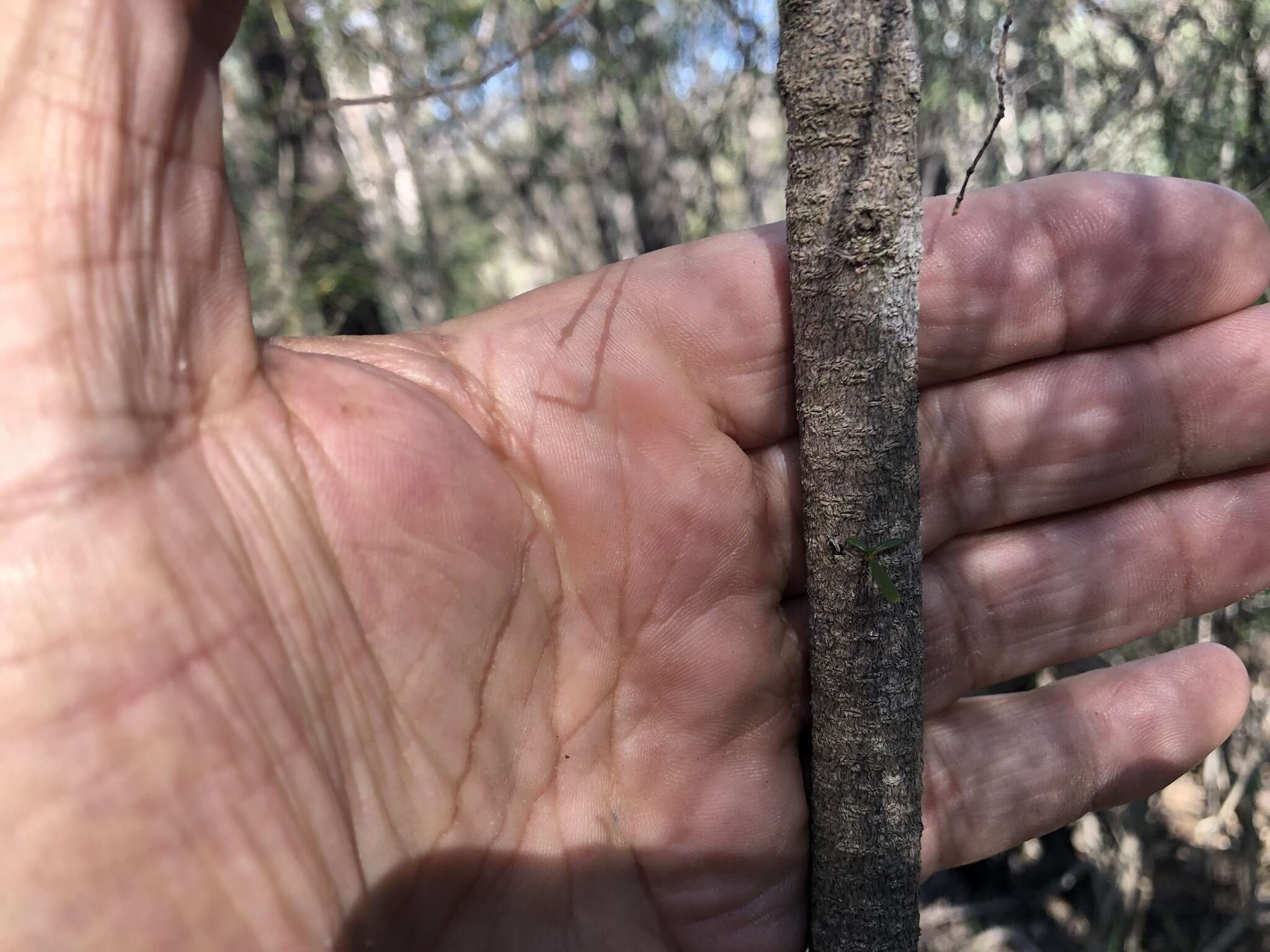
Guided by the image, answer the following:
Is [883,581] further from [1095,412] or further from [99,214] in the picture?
[99,214]

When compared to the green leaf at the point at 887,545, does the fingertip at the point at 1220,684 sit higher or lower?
lower

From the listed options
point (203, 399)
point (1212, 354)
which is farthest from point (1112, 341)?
point (203, 399)

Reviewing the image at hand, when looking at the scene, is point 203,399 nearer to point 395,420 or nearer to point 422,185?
point 395,420

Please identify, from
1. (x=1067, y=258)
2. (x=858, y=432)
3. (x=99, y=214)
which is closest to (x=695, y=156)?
(x=1067, y=258)

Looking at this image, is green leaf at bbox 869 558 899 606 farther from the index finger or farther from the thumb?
the thumb

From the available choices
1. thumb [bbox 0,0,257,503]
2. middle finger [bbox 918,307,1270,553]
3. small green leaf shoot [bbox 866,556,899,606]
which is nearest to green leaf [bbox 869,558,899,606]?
small green leaf shoot [bbox 866,556,899,606]

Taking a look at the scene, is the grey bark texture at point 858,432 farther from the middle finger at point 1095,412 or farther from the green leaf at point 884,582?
the middle finger at point 1095,412

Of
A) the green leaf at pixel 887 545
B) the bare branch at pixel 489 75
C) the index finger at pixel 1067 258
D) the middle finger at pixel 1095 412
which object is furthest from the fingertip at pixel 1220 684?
the bare branch at pixel 489 75
